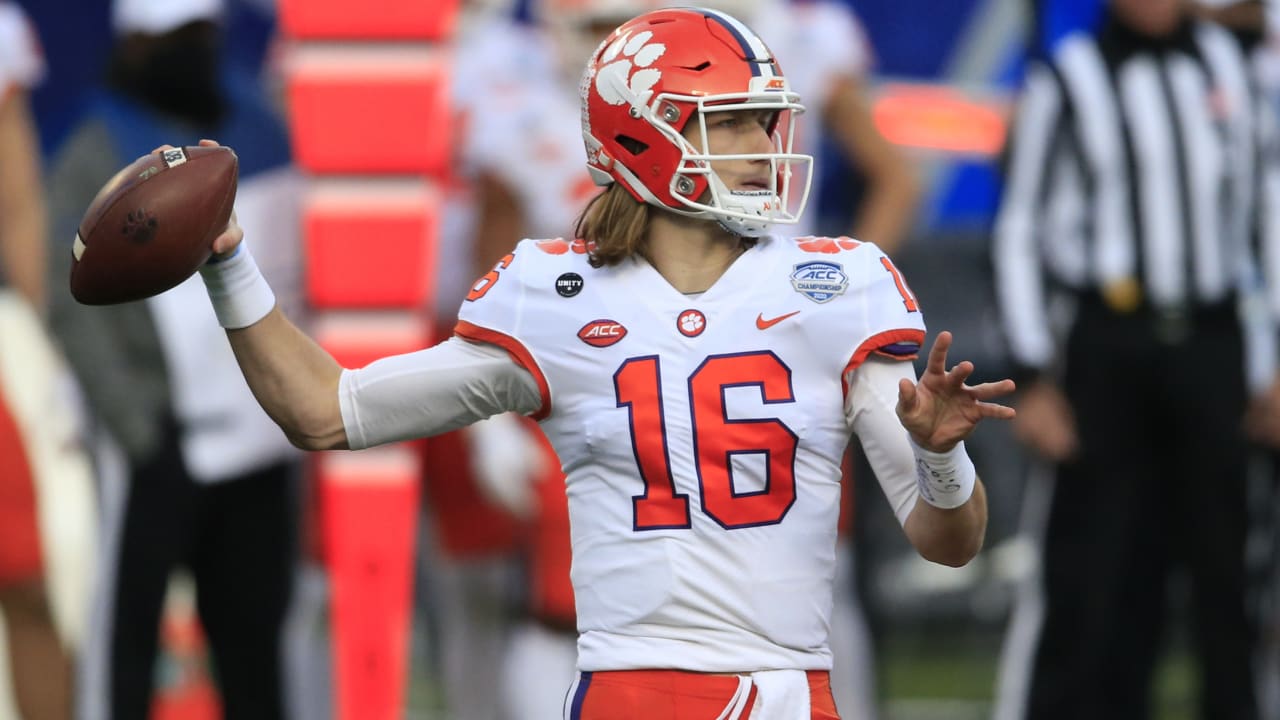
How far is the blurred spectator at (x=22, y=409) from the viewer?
5074 mm

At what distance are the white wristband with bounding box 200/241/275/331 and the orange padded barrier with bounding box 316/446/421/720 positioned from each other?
2282 mm

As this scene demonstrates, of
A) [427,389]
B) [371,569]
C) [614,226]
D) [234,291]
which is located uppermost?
[614,226]

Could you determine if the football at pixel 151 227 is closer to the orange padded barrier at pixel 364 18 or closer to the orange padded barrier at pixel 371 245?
the orange padded barrier at pixel 371 245

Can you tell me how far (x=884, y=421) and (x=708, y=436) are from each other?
0.23 meters

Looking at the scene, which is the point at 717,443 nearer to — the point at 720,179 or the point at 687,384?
the point at 687,384

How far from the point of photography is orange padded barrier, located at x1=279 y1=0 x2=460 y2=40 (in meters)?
5.45

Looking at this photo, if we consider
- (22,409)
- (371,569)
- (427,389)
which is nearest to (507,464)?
(371,569)

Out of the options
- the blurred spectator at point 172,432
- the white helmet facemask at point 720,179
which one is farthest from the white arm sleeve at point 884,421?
the blurred spectator at point 172,432

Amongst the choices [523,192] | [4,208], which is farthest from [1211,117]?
[4,208]

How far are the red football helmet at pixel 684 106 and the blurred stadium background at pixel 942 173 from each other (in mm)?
3626

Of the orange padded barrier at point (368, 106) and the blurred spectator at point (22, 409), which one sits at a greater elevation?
the orange padded barrier at point (368, 106)

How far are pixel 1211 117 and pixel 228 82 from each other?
221cm

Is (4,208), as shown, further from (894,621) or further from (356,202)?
(894,621)

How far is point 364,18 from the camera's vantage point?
5.46 meters
